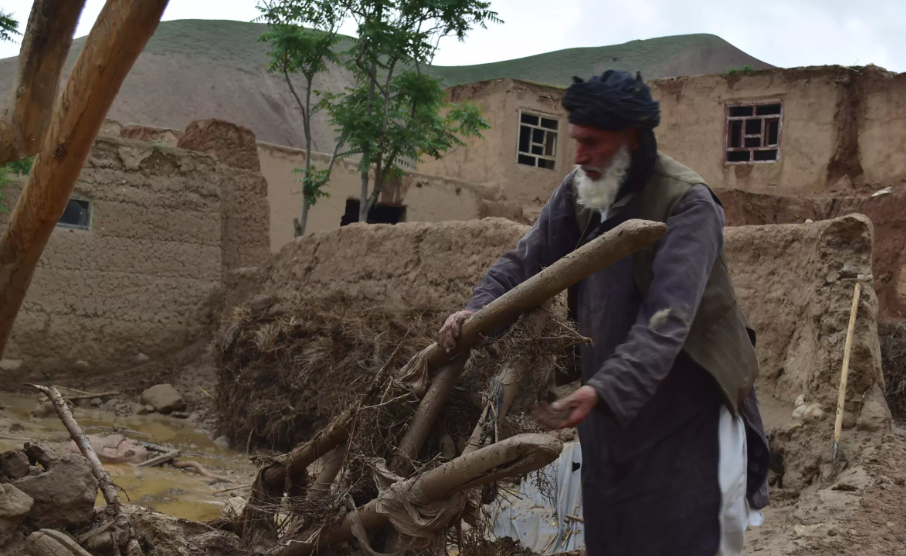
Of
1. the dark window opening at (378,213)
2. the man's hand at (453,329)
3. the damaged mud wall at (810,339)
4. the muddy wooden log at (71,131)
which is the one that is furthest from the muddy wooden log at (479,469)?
the dark window opening at (378,213)

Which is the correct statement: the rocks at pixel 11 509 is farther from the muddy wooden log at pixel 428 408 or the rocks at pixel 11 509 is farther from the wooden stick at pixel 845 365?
the wooden stick at pixel 845 365

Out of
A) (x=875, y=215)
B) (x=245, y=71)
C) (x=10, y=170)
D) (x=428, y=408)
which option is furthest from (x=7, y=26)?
(x=245, y=71)

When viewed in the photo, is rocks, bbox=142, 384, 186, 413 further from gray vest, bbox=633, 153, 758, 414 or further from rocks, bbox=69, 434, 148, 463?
gray vest, bbox=633, 153, 758, 414

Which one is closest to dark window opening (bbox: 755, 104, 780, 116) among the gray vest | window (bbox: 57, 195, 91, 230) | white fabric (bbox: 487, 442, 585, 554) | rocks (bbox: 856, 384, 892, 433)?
Result: window (bbox: 57, 195, 91, 230)

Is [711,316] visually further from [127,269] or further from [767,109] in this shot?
[767,109]

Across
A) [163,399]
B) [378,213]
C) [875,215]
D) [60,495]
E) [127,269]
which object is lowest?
[163,399]

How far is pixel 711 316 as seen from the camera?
2.29 m

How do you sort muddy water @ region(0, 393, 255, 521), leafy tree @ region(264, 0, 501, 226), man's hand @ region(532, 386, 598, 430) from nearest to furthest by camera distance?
man's hand @ region(532, 386, 598, 430)
muddy water @ region(0, 393, 255, 521)
leafy tree @ region(264, 0, 501, 226)

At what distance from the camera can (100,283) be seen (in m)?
8.95

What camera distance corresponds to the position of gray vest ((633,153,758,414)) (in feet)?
7.39

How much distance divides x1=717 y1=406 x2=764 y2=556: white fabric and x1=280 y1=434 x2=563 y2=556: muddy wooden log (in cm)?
45

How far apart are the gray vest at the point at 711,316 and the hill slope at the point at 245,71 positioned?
24506 millimetres

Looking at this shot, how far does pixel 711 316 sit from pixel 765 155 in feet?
51.5

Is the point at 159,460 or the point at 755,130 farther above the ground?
the point at 755,130
